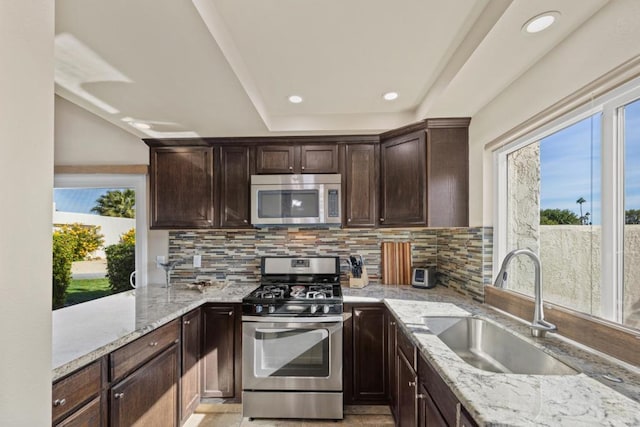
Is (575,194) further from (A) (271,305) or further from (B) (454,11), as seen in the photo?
(A) (271,305)

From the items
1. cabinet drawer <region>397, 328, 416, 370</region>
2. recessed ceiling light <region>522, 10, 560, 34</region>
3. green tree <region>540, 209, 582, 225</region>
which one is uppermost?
recessed ceiling light <region>522, 10, 560, 34</region>

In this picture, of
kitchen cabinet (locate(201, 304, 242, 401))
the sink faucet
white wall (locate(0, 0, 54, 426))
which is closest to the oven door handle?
kitchen cabinet (locate(201, 304, 242, 401))

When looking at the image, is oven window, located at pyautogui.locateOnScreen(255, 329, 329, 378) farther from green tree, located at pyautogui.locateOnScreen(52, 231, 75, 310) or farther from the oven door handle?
green tree, located at pyautogui.locateOnScreen(52, 231, 75, 310)

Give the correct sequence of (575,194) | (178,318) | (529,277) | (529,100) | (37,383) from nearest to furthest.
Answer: (37,383)
(575,194)
(529,100)
(529,277)
(178,318)

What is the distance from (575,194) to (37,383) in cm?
208

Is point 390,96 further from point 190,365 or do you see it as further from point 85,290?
point 85,290

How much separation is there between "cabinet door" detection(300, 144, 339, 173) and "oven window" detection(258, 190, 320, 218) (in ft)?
0.78

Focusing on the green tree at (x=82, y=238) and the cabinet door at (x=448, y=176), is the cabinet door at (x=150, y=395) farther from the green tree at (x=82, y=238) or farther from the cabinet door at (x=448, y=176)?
the cabinet door at (x=448, y=176)

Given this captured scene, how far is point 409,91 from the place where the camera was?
84.7 inches

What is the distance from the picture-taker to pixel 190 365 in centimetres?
219

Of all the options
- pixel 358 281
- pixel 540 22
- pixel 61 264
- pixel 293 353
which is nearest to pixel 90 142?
pixel 61 264

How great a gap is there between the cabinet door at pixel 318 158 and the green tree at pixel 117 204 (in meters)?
1.68

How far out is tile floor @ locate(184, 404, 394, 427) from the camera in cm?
219

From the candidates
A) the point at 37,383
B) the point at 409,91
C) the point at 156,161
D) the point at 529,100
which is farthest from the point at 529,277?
the point at 156,161
